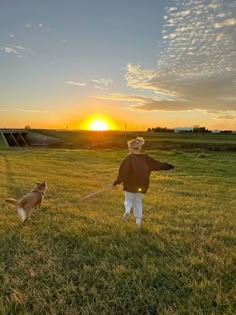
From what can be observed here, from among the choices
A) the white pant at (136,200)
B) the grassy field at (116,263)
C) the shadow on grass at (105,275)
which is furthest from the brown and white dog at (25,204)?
the white pant at (136,200)

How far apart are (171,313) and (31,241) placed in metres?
3.25

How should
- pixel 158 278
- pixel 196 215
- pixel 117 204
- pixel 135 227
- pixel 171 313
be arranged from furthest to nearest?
pixel 117 204
pixel 196 215
pixel 135 227
pixel 158 278
pixel 171 313

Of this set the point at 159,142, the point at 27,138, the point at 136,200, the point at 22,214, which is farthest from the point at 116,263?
the point at 27,138

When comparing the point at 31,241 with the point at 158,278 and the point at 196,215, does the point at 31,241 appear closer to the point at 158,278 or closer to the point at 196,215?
the point at 158,278

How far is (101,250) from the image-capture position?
531 cm

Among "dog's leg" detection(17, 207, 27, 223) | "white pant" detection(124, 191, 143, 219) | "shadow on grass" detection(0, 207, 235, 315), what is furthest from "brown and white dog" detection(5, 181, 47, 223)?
"white pant" detection(124, 191, 143, 219)

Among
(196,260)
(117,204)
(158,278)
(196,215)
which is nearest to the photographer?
(158,278)

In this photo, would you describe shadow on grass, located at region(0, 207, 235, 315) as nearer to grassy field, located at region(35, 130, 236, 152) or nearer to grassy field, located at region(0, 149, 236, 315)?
grassy field, located at region(0, 149, 236, 315)

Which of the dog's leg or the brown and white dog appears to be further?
the dog's leg

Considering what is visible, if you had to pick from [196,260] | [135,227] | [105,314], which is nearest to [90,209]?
[135,227]

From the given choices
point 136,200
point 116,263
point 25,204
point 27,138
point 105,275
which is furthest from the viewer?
point 27,138

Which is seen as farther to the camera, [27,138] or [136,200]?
[27,138]

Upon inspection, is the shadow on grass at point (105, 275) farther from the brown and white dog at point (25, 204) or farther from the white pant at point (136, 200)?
the brown and white dog at point (25, 204)

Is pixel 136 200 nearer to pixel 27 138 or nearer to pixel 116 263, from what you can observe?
pixel 116 263
